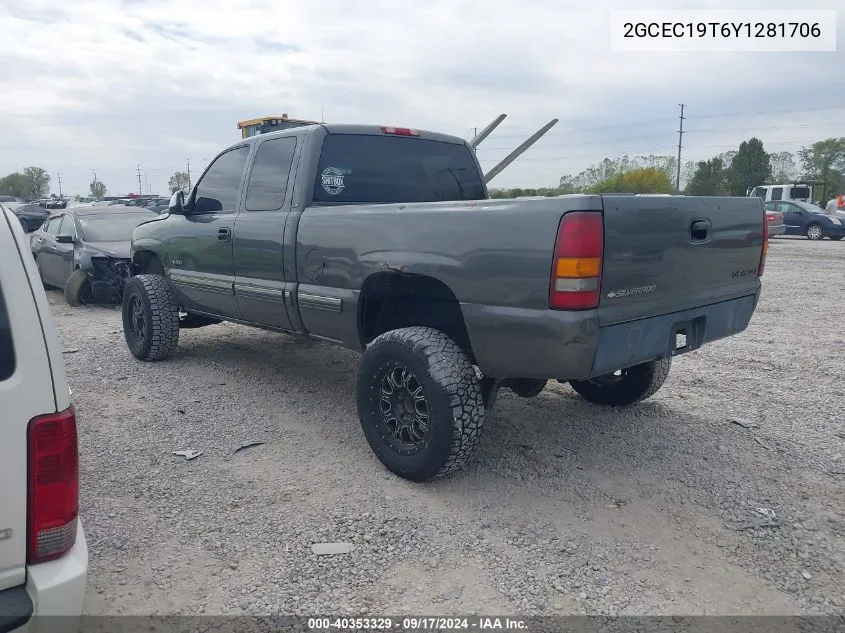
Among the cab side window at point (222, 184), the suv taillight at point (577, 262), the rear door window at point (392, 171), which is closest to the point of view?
the suv taillight at point (577, 262)

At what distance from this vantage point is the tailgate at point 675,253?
3.08 metres

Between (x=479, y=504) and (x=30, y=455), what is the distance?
87.3 inches

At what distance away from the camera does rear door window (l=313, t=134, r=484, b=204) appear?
181 inches

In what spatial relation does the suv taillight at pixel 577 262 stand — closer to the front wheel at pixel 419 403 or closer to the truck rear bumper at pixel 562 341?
the truck rear bumper at pixel 562 341

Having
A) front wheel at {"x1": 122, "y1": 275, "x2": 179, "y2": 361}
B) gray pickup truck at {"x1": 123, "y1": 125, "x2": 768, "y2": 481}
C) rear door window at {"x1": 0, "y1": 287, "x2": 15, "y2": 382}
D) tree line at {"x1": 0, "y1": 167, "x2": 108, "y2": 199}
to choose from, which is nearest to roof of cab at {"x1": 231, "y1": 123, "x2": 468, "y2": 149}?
gray pickup truck at {"x1": 123, "y1": 125, "x2": 768, "y2": 481}

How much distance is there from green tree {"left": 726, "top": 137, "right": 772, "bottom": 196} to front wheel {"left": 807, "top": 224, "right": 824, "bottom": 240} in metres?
30.2

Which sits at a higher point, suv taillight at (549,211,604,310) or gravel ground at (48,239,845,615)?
suv taillight at (549,211,604,310)

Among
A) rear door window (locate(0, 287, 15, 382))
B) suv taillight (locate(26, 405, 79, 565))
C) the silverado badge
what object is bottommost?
suv taillight (locate(26, 405, 79, 565))

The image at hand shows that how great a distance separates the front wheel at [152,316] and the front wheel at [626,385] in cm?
360

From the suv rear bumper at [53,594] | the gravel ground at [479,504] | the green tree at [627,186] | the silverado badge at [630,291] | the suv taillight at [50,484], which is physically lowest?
the gravel ground at [479,504]

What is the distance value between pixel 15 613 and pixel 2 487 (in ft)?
1.10

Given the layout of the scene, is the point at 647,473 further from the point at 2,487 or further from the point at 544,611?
the point at 2,487

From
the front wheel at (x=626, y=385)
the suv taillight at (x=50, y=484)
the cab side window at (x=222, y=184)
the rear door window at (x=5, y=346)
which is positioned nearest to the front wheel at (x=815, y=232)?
the front wheel at (x=626, y=385)

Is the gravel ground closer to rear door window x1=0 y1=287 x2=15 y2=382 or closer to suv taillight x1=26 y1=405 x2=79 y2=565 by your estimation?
suv taillight x1=26 y1=405 x2=79 y2=565
